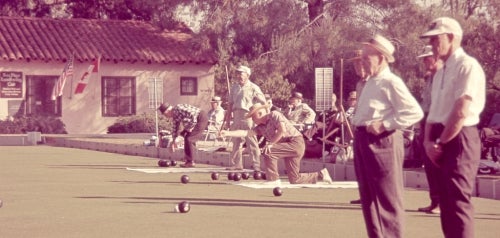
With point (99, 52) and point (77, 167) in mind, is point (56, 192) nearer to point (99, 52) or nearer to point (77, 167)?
point (77, 167)

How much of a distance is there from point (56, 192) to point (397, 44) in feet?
67.6

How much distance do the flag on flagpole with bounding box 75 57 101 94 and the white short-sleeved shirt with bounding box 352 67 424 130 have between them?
3533 centimetres

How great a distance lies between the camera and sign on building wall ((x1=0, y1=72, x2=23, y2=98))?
140ft

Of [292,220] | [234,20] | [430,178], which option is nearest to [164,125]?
[234,20]

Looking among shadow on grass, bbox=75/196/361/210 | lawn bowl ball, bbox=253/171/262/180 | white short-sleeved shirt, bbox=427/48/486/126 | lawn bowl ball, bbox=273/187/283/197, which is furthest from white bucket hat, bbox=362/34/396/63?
lawn bowl ball, bbox=253/171/262/180

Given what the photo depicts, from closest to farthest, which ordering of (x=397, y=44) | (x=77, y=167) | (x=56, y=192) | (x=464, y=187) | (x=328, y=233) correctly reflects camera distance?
(x=464, y=187)
(x=328, y=233)
(x=56, y=192)
(x=77, y=167)
(x=397, y=44)

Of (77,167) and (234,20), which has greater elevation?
(234,20)

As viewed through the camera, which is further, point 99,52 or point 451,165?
point 99,52

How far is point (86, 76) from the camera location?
4356 centimetres

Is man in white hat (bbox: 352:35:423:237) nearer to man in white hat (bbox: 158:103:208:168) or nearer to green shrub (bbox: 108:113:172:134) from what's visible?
man in white hat (bbox: 158:103:208:168)

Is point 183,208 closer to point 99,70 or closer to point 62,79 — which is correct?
point 62,79

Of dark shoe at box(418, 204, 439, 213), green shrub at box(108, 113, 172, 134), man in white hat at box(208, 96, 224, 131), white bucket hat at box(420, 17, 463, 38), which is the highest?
white bucket hat at box(420, 17, 463, 38)

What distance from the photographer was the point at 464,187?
25.8ft

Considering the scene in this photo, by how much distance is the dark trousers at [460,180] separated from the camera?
787 cm
